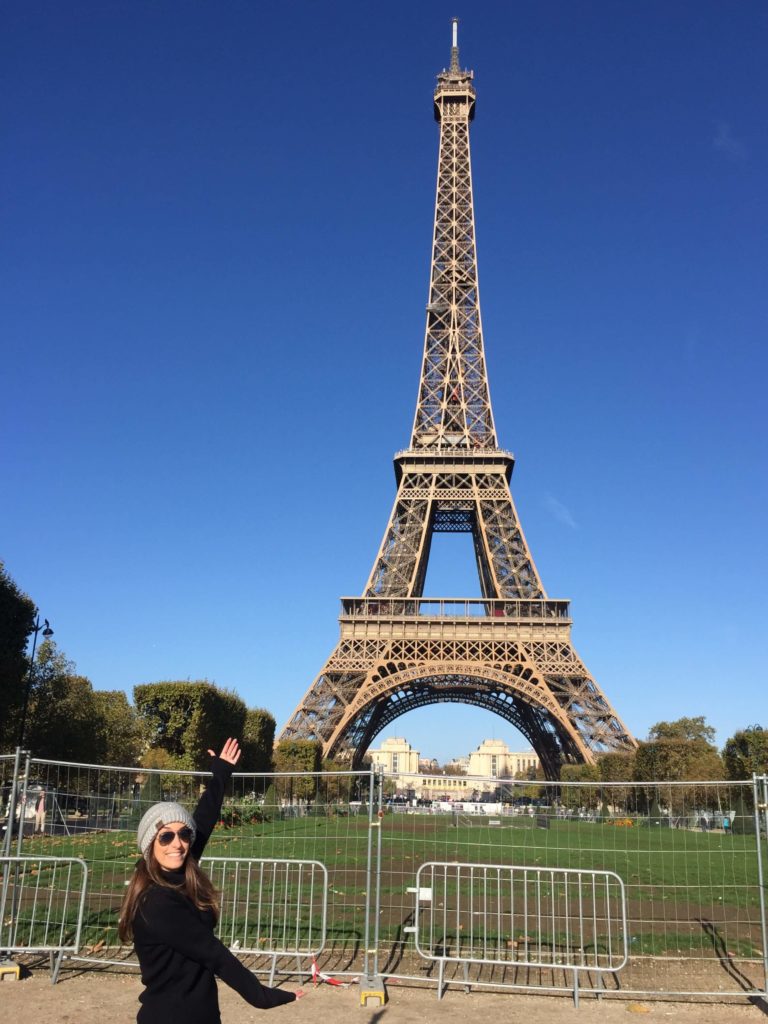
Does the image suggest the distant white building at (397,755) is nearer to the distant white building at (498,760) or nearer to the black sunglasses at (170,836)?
the distant white building at (498,760)

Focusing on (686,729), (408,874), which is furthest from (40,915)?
(686,729)

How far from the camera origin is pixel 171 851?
3.17m

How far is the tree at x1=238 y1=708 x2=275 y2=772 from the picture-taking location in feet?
117

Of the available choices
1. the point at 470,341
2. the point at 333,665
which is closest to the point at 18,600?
the point at 333,665

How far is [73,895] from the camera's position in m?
10.4

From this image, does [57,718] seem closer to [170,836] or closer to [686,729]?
[170,836]

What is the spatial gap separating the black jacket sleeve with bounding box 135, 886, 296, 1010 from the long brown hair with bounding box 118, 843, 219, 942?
5 cm

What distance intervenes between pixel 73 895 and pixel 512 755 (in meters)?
179

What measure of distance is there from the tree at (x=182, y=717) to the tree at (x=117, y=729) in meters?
14.9

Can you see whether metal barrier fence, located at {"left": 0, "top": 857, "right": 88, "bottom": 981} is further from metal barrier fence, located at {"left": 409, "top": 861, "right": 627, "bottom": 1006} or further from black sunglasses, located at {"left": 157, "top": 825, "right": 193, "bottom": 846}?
black sunglasses, located at {"left": 157, "top": 825, "right": 193, "bottom": 846}

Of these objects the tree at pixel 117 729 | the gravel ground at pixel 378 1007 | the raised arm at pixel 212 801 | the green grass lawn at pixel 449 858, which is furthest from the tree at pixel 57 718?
the raised arm at pixel 212 801

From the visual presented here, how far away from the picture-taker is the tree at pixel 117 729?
→ 45438mm

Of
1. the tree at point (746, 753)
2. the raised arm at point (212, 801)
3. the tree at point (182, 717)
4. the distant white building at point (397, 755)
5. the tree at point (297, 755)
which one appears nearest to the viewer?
the raised arm at point (212, 801)

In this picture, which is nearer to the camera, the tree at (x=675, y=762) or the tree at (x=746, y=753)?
the tree at (x=746, y=753)
